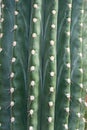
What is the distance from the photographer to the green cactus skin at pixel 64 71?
5.27ft

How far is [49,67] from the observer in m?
1.59

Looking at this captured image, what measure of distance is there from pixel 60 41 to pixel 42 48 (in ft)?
0.31

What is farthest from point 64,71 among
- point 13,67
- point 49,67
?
point 13,67

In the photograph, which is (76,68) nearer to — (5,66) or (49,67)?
(49,67)

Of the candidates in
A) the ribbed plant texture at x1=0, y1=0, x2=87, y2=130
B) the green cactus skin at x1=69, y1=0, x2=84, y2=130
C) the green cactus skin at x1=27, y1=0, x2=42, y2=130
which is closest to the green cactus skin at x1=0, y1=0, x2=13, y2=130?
the ribbed plant texture at x1=0, y1=0, x2=87, y2=130

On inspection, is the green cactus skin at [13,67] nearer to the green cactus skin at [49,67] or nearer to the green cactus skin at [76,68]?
the green cactus skin at [49,67]

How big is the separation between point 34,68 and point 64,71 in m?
0.15

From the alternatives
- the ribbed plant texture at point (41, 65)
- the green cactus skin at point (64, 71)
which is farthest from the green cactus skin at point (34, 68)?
the green cactus skin at point (64, 71)

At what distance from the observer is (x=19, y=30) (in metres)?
1.64

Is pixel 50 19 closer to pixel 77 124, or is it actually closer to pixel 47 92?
pixel 47 92

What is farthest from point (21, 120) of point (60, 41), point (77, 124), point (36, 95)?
point (60, 41)

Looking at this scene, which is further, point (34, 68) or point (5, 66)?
point (5, 66)

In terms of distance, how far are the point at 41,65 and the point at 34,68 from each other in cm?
7

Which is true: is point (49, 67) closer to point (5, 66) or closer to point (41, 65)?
point (41, 65)
